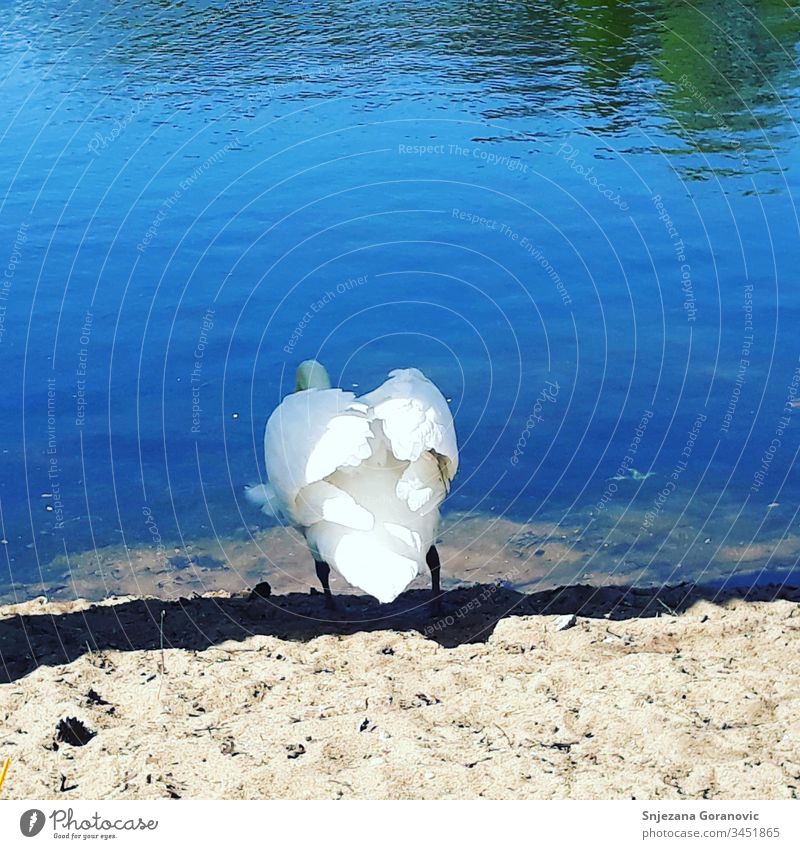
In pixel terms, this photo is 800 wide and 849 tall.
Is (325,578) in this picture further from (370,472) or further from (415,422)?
(415,422)

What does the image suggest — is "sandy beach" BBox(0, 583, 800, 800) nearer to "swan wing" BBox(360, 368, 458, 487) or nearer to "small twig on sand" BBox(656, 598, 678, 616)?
"small twig on sand" BBox(656, 598, 678, 616)

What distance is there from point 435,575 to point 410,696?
1.54 metres

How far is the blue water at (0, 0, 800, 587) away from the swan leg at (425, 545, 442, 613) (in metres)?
1.40

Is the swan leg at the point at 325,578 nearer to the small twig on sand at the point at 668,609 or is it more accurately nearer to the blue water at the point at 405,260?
the blue water at the point at 405,260

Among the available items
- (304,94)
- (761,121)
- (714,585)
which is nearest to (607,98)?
(761,121)

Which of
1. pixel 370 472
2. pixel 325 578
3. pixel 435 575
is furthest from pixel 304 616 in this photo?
pixel 370 472

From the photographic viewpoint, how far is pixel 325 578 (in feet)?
26.0

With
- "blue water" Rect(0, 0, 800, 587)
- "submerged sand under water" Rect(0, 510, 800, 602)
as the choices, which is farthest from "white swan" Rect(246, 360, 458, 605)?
"blue water" Rect(0, 0, 800, 587)

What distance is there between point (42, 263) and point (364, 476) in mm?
6866

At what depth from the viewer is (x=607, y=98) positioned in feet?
56.1

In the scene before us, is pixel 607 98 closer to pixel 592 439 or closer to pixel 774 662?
pixel 592 439

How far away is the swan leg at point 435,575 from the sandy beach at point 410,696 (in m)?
0.06

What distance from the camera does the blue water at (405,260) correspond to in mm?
9711

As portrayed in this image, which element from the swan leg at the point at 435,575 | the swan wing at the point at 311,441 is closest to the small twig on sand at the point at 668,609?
the swan leg at the point at 435,575
